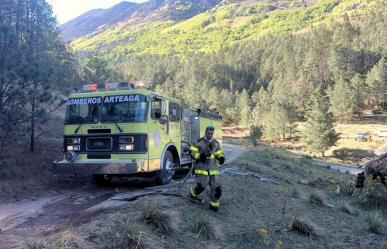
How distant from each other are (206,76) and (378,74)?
5456 centimetres

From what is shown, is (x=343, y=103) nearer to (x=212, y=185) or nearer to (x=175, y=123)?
(x=175, y=123)

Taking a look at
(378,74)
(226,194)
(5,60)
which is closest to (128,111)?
(226,194)

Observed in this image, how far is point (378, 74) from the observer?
86000 mm

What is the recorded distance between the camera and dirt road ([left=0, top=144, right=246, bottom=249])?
6.64m

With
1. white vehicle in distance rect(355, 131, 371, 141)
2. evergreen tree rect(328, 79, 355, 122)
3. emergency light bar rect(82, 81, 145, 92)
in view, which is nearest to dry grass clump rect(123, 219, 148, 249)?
emergency light bar rect(82, 81, 145, 92)

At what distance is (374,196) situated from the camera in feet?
42.9

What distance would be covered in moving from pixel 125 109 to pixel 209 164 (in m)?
3.44

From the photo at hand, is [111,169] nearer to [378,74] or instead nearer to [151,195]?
[151,195]

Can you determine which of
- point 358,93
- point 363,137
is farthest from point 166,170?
point 358,93

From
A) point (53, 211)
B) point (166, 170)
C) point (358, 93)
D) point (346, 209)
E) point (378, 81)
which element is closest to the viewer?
point (53, 211)

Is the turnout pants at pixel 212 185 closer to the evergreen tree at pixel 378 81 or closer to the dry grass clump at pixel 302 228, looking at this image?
the dry grass clump at pixel 302 228

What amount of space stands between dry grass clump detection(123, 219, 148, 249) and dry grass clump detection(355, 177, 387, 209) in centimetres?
956

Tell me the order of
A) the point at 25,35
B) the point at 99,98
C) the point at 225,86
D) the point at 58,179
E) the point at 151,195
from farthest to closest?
the point at 225,86 → the point at 25,35 → the point at 58,179 → the point at 99,98 → the point at 151,195

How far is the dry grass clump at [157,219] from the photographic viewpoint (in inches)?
259
